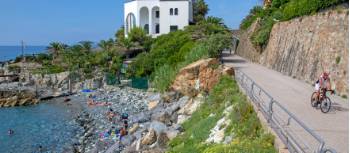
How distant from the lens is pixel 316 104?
16125mm

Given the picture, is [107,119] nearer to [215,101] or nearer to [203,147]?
[215,101]

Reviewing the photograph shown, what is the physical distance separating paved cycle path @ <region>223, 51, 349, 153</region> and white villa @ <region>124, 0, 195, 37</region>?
48.1 m

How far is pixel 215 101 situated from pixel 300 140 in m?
10.2

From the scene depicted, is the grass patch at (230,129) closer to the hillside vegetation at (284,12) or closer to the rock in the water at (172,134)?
the rock in the water at (172,134)

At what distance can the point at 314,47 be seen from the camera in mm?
23703

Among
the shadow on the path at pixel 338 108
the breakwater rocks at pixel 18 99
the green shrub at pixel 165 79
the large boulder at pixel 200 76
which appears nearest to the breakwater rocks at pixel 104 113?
the green shrub at pixel 165 79

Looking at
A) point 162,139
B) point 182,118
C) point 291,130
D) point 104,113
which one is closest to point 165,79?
point 104,113

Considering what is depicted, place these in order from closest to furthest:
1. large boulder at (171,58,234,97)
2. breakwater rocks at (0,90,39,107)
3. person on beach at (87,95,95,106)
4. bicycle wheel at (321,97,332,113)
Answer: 1. bicycle wheel at (321,97,332,113)
2. large boulder at (171,58,234,97)
3. person on beach at (87,95,95,106)
4. breakwater rocks at (0,90,39,107)

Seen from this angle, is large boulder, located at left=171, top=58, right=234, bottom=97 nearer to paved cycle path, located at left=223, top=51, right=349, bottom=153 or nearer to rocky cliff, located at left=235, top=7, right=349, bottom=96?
paved cycle path, located at left=223, top=51, right=349, bottom=153

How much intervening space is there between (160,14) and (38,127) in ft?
134

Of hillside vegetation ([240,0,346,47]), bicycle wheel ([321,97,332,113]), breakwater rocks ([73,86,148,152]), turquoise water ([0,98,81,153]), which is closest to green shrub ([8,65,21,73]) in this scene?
breakwater rocks ([73,86,148,152])

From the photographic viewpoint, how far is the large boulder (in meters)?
26.3

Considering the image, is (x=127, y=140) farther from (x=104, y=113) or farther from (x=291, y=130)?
(x=104, y=113)

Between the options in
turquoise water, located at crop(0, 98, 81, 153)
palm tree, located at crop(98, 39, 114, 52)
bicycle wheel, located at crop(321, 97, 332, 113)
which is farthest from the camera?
palm tree, located at crop(98, 39, 114, 52)
